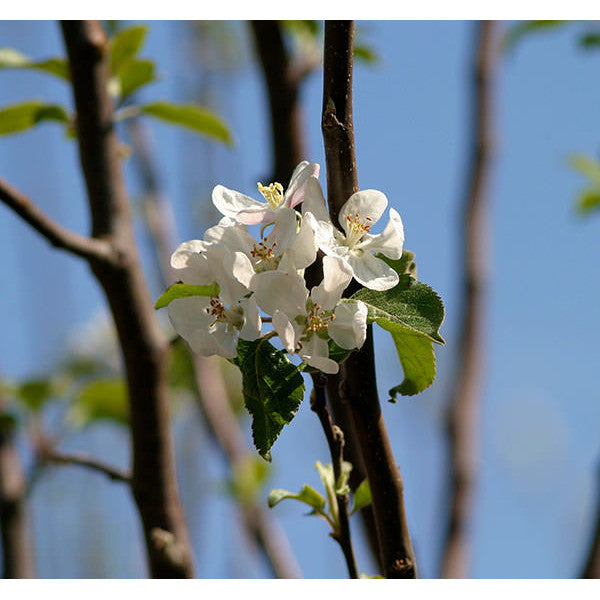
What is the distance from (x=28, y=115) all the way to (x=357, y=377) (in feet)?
3.32

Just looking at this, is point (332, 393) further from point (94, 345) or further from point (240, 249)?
point (94, 345)

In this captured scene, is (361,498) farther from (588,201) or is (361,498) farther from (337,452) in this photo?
(588,201)

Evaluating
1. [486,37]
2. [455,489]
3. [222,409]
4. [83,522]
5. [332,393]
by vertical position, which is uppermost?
[486,37]

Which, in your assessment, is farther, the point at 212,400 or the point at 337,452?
the point at 212,400

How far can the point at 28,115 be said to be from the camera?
1.52 m

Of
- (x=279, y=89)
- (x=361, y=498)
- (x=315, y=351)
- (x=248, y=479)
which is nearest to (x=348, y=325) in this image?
(x=315, y=351)

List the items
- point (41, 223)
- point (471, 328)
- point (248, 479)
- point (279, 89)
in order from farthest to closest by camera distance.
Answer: point (248, 479) < point (471, 328) < point (279, 89) < point (41, 223)

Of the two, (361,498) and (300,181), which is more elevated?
(300,181)

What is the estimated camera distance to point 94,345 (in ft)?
10.9

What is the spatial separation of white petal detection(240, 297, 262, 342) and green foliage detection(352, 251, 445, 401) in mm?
88

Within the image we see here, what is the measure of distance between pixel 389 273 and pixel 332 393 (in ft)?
1.93

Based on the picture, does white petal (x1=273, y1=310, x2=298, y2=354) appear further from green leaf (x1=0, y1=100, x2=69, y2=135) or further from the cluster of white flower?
green leaf (x1=0, y1=100, x2=69, y2=135)

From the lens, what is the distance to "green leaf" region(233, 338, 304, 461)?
0.73 m
